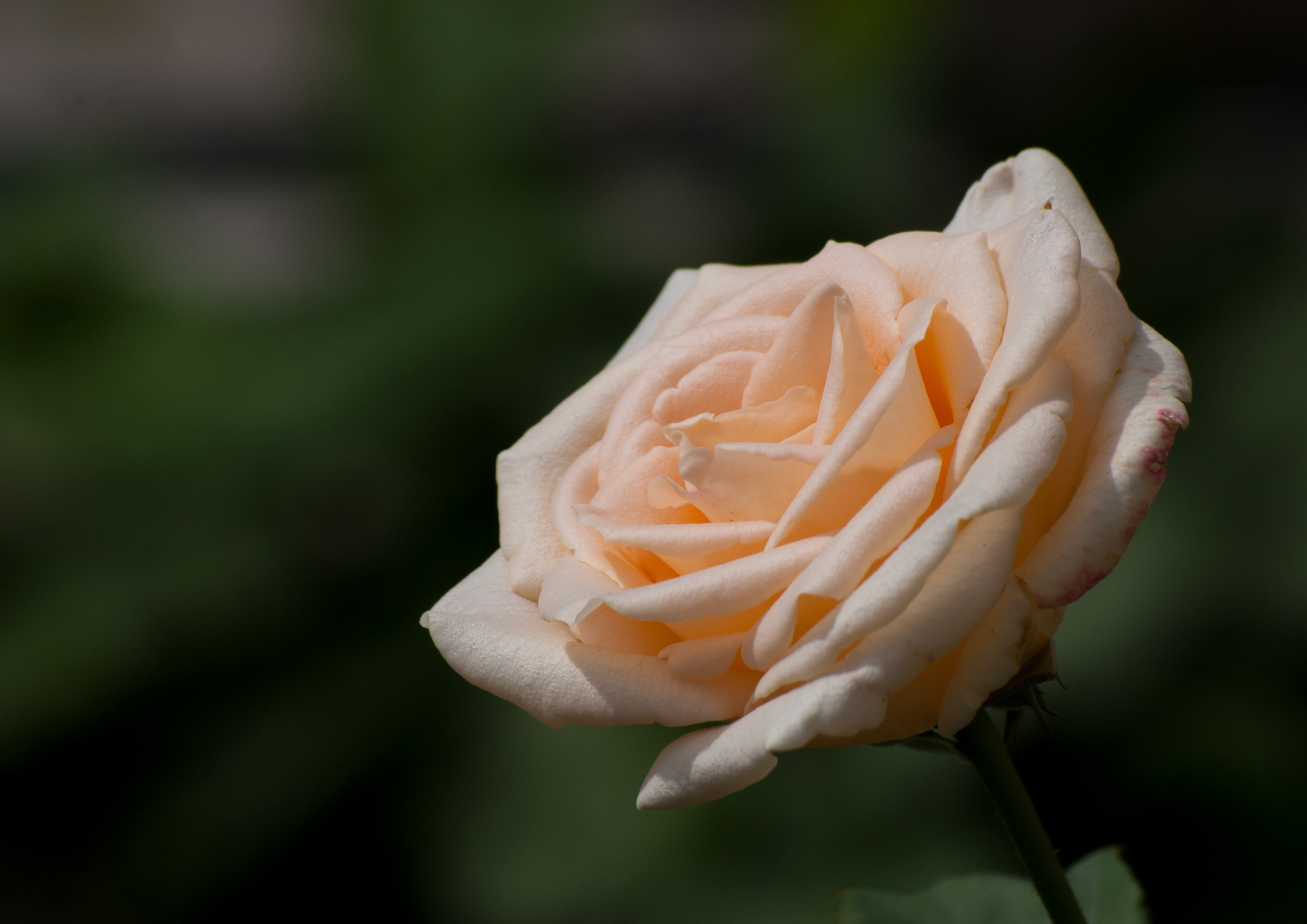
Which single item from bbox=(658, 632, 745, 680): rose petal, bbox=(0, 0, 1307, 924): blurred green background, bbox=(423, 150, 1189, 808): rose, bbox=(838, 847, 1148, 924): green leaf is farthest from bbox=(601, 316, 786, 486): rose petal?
bbox=(0, 0, 1307, 924): blurred green background

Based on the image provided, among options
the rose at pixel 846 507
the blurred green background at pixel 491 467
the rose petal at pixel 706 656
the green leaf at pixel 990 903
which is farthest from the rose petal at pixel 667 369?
the blurred green background at pixel 491 467

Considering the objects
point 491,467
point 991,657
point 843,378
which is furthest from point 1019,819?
point 491,467

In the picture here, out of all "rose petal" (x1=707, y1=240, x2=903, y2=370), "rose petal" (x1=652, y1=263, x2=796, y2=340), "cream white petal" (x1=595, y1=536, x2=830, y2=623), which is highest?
"rose petal" (x1=707, y1=240, x2=903, y2=370)

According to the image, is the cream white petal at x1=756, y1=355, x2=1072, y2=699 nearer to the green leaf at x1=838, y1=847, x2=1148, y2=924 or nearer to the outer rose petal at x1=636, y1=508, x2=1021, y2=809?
the outer rose petal at x1=636, y1=508, x2=1021, y2=809

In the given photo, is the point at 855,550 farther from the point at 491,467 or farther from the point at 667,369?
the point at 491,467

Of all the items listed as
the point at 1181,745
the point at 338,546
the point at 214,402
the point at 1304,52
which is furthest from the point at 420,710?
the point at 1304,52
